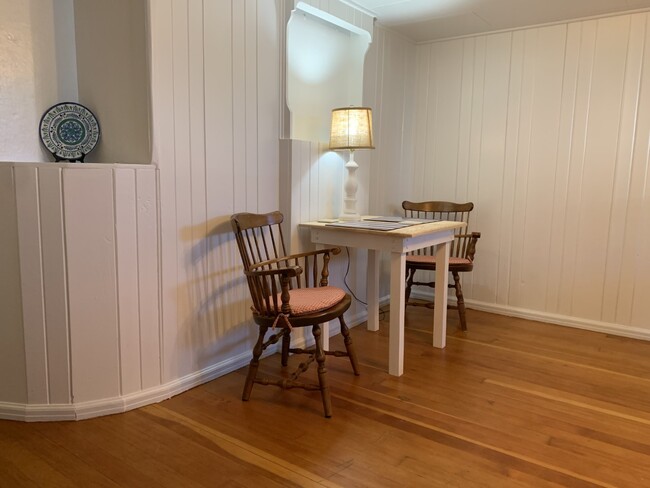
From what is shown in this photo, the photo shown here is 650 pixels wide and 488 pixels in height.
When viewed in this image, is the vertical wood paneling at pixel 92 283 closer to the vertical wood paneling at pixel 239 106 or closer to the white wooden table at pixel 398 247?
the vertical wood paneling at pixel 239 106

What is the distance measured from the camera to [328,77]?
129 inches

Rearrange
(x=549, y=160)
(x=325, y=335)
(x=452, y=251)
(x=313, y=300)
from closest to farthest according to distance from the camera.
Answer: (x=313, y=300)
(x=325, y=335)
(x=549, y=160)
(x=452, y=251)

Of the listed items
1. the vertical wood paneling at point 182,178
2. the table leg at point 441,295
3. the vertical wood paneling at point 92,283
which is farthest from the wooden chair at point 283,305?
the table leg at point 441,295

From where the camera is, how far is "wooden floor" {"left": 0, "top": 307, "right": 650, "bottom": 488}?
1.74 metres

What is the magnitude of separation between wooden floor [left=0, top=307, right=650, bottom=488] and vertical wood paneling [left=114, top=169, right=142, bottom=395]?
0.20 metres

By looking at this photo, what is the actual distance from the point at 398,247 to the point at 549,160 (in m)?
1.69

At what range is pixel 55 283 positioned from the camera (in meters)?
2.04

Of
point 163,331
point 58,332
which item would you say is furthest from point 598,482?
point 58,332

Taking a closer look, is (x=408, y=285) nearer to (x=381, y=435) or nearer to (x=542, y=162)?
(x=542, y=162)

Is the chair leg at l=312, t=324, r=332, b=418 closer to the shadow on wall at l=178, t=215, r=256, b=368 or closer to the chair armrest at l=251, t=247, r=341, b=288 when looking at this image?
the chair armrest at l=251, t=247, r=341, b=288

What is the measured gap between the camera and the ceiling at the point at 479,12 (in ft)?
10.0

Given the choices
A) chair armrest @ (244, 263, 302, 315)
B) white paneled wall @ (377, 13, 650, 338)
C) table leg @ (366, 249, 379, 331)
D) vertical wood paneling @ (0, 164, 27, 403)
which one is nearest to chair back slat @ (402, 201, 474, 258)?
white paneled wall @ (377, 13, 650, 338)

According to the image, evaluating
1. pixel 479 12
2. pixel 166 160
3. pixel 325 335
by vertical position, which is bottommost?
pixel 325 335

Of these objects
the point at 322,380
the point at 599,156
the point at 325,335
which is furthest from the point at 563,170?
the point at 322,380
